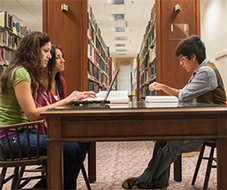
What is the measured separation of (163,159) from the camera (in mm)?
1700

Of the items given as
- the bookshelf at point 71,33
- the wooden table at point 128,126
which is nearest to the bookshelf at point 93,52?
the bookshelf at point 71,33

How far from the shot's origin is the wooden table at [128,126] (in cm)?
116

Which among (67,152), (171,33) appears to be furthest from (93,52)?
(67,152)

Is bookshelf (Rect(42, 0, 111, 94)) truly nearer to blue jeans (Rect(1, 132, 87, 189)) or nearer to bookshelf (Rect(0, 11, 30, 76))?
bookshelf (Rect(0, 11, 30, 76))

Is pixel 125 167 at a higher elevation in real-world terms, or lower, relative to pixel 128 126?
lower

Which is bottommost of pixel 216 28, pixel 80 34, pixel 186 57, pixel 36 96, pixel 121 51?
pixel 36 96

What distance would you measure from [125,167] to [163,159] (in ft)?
3.19

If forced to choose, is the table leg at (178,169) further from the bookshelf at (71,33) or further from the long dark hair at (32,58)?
the bookshelf at (71,33)

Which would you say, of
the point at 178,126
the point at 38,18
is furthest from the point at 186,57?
the point at 38,18

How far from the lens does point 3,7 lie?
596 centimetres

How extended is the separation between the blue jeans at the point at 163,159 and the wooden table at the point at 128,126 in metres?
0.42

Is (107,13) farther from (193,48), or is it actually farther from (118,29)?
(193,48)

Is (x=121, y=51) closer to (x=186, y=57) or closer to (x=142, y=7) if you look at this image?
(x=142, y=7)

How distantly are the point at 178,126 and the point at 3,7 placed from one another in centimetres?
587
